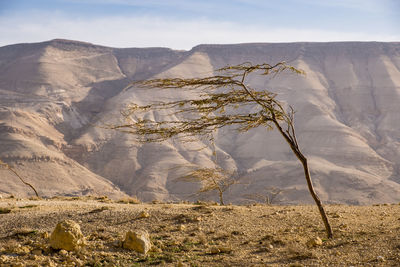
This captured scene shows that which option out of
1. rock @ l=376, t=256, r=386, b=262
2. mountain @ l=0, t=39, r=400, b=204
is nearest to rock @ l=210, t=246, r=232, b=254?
rock @ l=376, t=256, r=386, b=262

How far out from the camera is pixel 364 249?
314 inches

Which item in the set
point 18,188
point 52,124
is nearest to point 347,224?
point 18,188

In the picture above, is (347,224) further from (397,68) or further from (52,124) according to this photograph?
(397,68)

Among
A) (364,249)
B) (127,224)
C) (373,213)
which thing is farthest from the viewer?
(373,213)

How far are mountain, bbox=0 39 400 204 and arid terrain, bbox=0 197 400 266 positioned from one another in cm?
1943

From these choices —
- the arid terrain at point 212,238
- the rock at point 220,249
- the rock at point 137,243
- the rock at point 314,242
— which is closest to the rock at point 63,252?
the arid terrain at point 212,238

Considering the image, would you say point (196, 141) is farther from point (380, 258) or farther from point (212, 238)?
point (380, 258)

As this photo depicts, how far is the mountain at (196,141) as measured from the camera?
56000 millimetres

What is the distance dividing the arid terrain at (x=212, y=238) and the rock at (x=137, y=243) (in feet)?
0.39

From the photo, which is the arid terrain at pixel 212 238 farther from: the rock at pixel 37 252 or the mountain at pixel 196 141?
the mountain at pixel 196 141

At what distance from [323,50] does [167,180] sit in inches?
2529

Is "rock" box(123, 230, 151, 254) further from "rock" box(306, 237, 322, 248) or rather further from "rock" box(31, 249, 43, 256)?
"rock" box(306, 237, 322, 248)

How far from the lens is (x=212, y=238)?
30.2 feet

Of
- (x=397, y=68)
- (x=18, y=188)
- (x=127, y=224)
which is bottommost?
(x=18, y=188)
